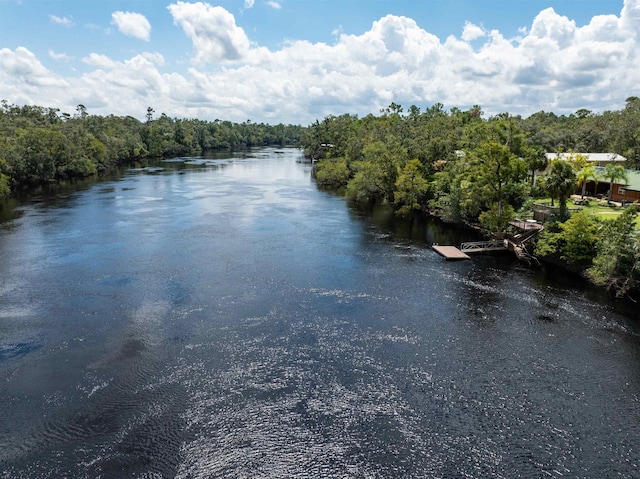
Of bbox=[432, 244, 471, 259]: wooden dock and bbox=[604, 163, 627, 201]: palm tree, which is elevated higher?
bbox=[604, 163, 627, 201]: palm tree

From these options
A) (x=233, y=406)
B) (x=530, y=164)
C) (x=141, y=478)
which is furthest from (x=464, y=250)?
(x=141, y=478)

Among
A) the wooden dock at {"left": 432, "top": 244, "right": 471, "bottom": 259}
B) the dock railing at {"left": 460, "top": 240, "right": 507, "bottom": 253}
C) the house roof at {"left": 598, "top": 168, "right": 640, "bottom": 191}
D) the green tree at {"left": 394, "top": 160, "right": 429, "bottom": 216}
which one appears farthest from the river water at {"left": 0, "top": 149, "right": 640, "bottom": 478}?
the house roof at {"left": 598, "top": 168, "right": 640, "bottom": 191}

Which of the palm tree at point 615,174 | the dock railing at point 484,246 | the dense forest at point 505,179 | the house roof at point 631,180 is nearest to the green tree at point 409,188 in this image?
the dense forest at point 505,179

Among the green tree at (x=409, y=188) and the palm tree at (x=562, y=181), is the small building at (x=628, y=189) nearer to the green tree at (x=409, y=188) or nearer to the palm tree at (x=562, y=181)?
the palm tree at (x=562, y=181)

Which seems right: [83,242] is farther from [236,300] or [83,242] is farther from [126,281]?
[236,300]

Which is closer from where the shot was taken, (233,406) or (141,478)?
(141,478)

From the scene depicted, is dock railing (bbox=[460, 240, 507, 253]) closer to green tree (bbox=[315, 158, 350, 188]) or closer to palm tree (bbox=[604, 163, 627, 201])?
palm tree (bbox=[604, 163, 627, 201])

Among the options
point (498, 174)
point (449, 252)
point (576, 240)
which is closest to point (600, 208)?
point (498, 174)
